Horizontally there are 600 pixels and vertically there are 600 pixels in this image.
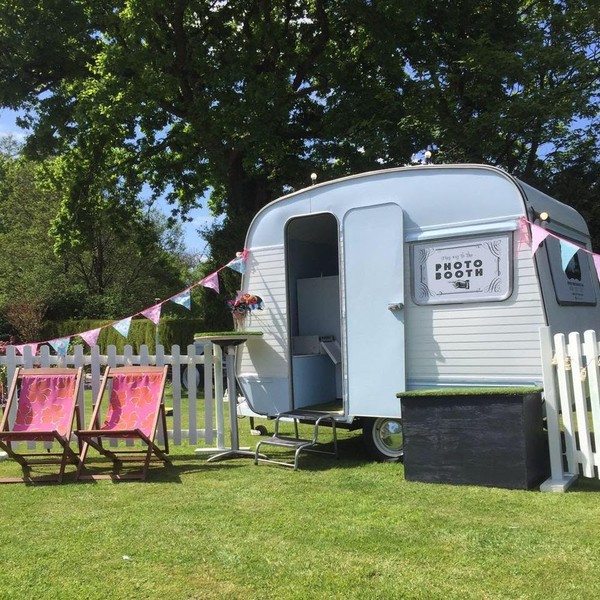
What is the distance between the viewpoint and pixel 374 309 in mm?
6238

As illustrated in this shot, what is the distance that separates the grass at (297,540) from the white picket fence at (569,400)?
203 mm

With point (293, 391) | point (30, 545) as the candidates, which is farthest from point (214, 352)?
point (30, 545)

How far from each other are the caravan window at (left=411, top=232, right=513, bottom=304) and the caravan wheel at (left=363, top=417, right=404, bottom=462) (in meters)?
1.35

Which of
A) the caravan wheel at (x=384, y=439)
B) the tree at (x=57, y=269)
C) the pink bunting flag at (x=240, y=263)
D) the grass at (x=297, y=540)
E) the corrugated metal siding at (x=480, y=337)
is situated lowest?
the grass at (x=297, y=540)

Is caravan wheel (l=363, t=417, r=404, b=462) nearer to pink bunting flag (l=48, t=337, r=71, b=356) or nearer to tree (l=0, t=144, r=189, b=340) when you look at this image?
pink bunting flag (l=48, t=337, r=71, b=356)

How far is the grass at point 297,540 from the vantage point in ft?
10.5

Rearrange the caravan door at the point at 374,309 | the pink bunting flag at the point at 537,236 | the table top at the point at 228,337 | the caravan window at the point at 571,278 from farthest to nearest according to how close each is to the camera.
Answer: the table top at the point at 228,337 → the caravan door at the point at 374,309 → the caravan window at the point at 571,278 → the pink bunting flag at the point at 537,236

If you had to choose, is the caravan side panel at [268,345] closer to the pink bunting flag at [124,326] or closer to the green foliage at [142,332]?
the pink bunting flag at [124,326]

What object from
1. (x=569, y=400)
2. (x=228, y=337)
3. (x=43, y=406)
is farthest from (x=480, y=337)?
(x=43, y=406)

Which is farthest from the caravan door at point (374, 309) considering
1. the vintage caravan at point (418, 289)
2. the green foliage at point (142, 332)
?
the green foliage at point (142, 332)

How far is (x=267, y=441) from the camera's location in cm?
636

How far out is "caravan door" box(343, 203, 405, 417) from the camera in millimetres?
6090

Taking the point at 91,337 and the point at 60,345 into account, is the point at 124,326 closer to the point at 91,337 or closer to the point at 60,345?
the point at 91,337

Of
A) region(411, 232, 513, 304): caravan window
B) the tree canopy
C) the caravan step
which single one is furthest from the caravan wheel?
the tree canopy
